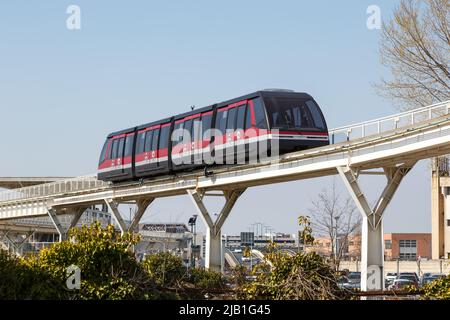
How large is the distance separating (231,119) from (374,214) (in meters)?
7.62

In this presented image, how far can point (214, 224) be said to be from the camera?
127ft

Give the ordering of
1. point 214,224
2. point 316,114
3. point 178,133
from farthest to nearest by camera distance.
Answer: point 214,224 → point 178,133 → point 316,114

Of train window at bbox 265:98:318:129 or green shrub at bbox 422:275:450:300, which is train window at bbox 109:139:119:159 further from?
green shrub at bbox 422:275:450:300

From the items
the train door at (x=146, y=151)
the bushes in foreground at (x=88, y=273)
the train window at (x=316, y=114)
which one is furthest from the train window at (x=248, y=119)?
the bushes in foreground at (x=88, y=273)

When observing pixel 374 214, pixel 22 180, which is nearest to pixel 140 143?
pixel 374 214

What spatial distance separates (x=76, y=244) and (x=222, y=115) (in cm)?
1902

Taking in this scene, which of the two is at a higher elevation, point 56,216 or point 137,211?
point 137,211

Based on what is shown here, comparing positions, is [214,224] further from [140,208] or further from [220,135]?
[140,208]

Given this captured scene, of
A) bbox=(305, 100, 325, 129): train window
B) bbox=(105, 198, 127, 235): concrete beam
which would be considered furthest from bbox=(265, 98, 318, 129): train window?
bbox=(105, 198, 127, 235): concrete beam

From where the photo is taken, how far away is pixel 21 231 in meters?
94.2

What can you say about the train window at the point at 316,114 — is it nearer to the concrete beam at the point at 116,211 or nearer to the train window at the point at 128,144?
the train window at the point at 128,144

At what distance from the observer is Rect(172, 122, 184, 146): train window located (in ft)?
124

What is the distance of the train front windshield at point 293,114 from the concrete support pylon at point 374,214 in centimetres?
364
